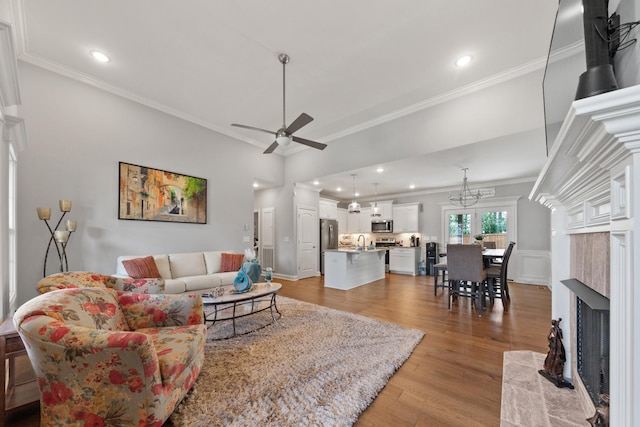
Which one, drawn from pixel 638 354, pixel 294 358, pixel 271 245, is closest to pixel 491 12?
pixel 638 354

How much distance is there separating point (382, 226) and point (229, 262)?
553cm

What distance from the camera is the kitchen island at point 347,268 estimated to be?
5.38 m

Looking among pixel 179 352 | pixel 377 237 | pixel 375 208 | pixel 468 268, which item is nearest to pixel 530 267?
pixel 468 268

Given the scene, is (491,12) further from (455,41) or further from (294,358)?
(294,358)

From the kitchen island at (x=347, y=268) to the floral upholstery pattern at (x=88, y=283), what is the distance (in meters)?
3.48

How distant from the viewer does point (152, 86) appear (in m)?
3.68

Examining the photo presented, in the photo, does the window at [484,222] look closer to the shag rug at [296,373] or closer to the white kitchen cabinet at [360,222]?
the white kitchen cabinet at [360,222]

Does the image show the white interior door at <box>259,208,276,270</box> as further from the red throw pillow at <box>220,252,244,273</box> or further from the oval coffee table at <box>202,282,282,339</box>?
the oval coffee table at <box>202,282,282,339</box>

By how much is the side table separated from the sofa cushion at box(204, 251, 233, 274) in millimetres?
2594

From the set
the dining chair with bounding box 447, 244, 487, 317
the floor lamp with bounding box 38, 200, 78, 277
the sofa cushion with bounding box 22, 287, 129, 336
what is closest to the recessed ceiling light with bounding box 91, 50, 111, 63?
the floor lamp with bounding box 38, 200, 78, 277

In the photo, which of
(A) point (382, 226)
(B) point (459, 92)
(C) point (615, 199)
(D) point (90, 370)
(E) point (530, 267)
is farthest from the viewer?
(A) point (382, 226)

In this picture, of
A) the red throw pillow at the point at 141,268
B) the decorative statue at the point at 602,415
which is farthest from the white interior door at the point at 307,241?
the decorative statue at the point at 602,415

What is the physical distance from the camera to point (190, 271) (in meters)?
4.14

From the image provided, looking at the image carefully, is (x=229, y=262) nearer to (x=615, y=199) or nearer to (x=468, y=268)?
(x=468, y=268)
